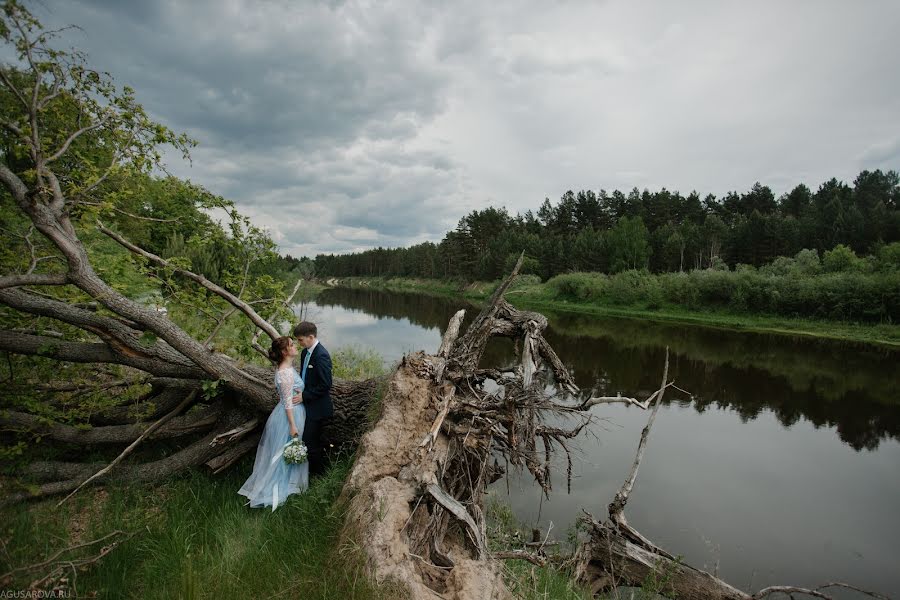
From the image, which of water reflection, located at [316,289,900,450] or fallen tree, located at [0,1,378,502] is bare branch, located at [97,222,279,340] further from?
water reflection, located at [316,289,900,450]

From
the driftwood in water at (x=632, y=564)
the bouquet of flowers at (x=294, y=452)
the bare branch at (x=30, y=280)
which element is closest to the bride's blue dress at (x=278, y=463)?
the bouquet of flowers at (x=294, y=452)

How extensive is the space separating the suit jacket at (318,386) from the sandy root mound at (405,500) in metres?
0.68

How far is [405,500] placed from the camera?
3432 mm

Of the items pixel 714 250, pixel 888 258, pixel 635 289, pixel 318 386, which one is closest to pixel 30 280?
pixel 318 386

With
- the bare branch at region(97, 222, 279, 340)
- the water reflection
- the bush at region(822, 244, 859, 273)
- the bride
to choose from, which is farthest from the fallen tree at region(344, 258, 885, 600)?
the bush at region(822, 244, 859, 273)

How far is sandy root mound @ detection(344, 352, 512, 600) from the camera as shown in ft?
9.48

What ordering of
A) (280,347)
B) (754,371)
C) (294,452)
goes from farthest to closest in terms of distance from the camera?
1. (754,371)
2. (280,347)
3. (294,452)

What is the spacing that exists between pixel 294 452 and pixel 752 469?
11.0 metres

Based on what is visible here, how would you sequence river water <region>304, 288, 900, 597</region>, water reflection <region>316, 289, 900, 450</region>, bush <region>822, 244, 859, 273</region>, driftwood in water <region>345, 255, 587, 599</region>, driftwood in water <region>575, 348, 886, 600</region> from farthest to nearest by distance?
bush <region>822, 244, 859, 273</region> < water reflection <region>316, 289, 900, 450</region> < river water <region>304, 288, 900, 597</region> < driftwood in water <region>575, 348, 886, 600</region> < driftwood in water <region>345, 255, 587, 599</region>

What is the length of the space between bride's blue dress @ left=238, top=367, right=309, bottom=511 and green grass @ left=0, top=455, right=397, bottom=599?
0.45 feet

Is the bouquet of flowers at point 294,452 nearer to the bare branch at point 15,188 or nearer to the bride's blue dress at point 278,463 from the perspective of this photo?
the bride's blue dress at point 278,463

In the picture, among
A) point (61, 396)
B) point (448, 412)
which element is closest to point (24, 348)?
point (61, 396)

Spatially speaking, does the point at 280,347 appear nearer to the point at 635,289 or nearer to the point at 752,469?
the point at 752,469

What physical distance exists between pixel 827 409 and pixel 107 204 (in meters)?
20.4
